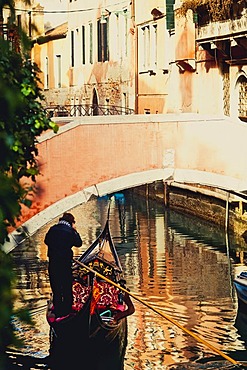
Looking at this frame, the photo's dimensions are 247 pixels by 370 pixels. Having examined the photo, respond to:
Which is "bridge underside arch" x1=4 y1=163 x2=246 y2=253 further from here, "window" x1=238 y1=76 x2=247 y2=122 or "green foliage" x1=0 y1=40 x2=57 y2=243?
"green foliage" x1=0 y1=40 x2=57 y2=243

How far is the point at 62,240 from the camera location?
703cm

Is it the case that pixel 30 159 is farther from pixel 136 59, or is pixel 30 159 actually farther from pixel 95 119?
pixel 136 59

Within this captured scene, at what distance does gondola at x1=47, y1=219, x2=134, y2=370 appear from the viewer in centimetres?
707

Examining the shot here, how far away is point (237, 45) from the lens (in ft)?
37.9

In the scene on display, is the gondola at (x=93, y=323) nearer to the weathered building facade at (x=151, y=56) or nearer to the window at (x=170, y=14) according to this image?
the weathered building facade at (x=151, y=56)

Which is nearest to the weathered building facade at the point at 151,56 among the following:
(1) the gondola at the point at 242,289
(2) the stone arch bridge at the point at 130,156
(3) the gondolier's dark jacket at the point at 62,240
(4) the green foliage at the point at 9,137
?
(3) the gondolier's dark jacket at the point at 62,240

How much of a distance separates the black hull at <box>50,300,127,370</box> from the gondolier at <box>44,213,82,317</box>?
15 cm

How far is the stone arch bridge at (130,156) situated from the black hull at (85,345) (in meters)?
1.17

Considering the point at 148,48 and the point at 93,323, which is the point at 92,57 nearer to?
the point at 148,48

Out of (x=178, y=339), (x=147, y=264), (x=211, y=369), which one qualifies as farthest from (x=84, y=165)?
(x=147, y=264)

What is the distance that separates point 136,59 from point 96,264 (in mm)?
9780

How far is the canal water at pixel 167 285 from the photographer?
743 cm

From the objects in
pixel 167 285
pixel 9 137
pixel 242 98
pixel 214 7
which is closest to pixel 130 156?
pixel 167 285

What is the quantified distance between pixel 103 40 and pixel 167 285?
10.5 meters
